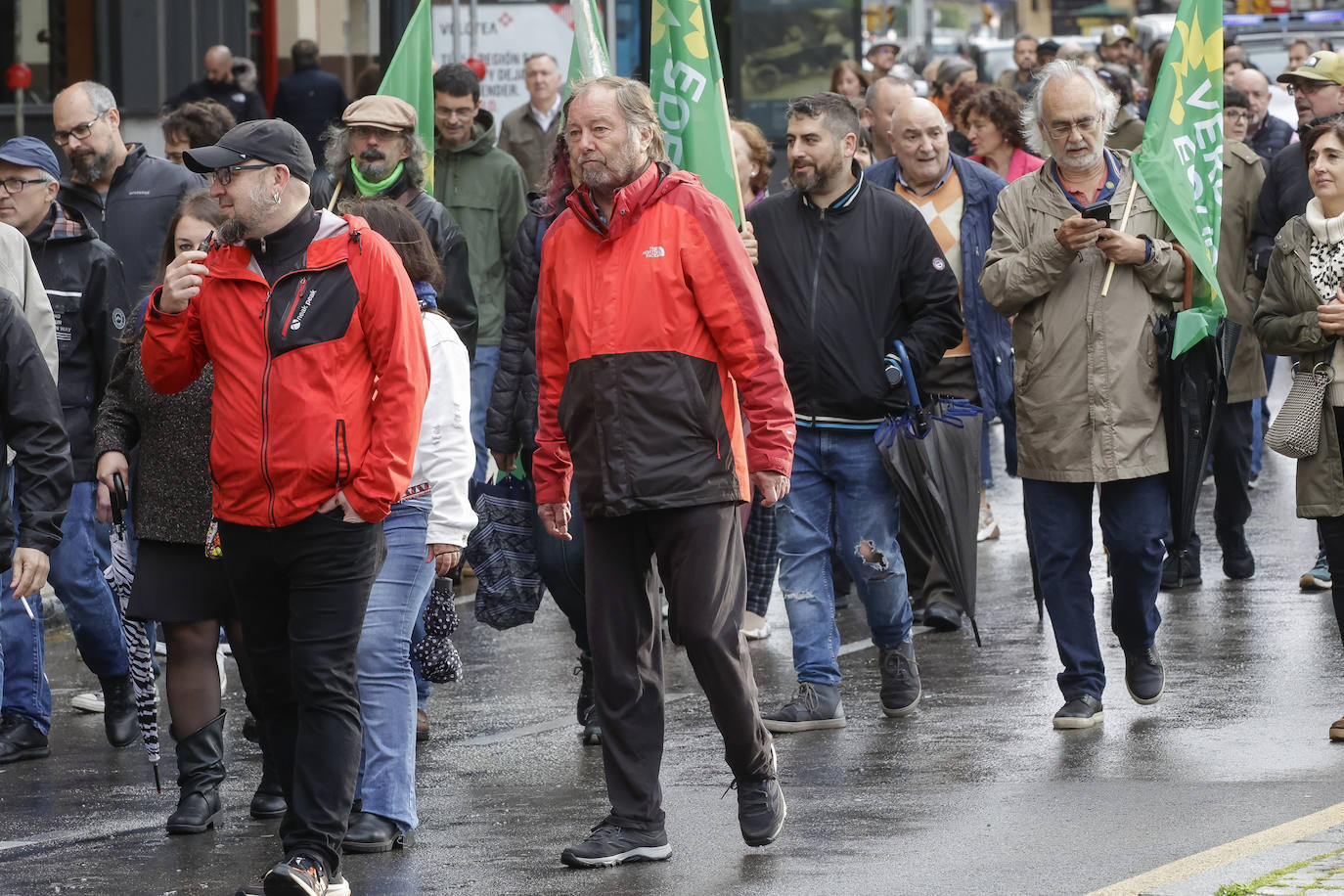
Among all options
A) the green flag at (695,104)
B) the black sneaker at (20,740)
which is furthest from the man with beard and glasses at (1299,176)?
the black sneaker at (20,740)

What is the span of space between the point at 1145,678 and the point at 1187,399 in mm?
964

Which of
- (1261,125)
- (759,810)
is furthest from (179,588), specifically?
(1261,125)

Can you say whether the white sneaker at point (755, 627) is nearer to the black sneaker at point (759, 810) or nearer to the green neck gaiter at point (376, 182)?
the green neck gaiter at point (376, 182)

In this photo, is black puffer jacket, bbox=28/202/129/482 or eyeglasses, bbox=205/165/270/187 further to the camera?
black puffer jacket, bbox=28/202/129/482

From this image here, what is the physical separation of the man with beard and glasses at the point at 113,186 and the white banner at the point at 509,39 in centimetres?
674

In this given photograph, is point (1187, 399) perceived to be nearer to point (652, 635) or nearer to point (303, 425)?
point (652, 635)

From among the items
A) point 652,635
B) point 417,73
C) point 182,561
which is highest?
point 417,73

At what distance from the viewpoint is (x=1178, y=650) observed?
8.73m

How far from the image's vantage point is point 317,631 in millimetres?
5652

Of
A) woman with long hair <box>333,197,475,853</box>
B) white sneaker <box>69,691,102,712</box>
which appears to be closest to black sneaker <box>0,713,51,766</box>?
white sneaker <box>69,691,102,712</box>

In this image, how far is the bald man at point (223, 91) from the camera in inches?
672

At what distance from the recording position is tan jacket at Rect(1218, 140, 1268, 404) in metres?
10.4

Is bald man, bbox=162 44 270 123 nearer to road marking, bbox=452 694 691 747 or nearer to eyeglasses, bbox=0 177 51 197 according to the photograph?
eyeglasses, bbox=0 177 51 197

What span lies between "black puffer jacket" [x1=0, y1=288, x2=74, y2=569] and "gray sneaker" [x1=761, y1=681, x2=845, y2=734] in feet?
8.28
